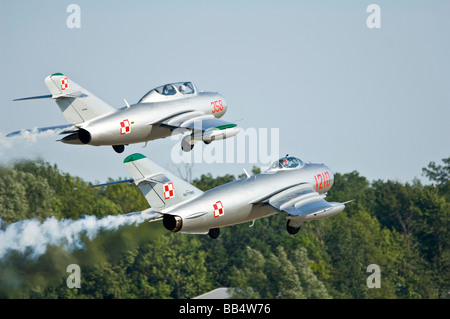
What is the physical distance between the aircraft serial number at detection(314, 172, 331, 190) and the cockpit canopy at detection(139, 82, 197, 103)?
8.64 meters

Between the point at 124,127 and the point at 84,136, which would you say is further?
the point at 124,127

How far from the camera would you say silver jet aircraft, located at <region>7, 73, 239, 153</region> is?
161 feet

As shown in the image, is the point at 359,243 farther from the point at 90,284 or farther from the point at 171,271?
the point at 90,284

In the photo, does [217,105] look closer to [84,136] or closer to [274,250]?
[84,136]

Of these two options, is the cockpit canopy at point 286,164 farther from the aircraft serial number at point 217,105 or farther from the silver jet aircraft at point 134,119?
the aircraft serial number at point 217,105

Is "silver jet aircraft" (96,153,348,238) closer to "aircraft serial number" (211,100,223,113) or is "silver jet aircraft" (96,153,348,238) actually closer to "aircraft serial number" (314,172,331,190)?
"aircraft serial number" (314,172,331,190)

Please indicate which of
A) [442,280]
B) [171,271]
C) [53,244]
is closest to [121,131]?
[53,244]

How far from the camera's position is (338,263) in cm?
12594

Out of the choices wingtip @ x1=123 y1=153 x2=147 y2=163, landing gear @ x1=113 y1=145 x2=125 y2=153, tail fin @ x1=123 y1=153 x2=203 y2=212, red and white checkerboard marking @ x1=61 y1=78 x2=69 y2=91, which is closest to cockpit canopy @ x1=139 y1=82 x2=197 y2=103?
landing gear @ x1=113 y1=145 x2=125 y2=153

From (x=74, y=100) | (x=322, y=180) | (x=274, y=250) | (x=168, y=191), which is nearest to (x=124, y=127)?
(x=74, y=100)

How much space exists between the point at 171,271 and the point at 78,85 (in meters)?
70.9

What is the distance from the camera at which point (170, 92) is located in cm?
5331

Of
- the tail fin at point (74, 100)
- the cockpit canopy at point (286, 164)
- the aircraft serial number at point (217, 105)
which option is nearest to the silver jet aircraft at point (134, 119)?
the tail fin at point (74, 100)

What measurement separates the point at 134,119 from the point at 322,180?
987 cm
